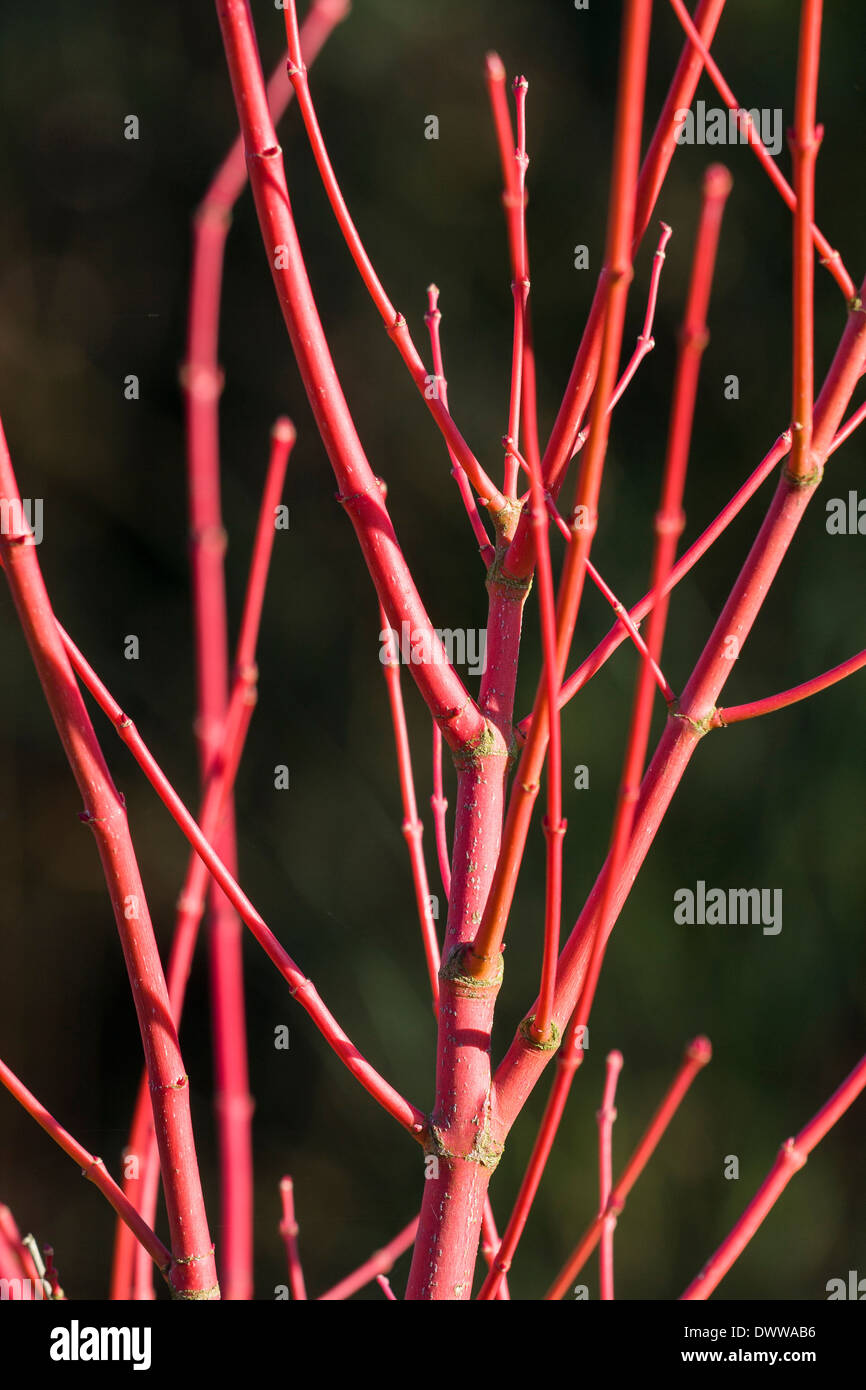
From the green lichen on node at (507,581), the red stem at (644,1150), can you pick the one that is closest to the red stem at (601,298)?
the green lichen on node at (507,581)

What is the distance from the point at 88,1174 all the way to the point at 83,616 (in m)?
0.64

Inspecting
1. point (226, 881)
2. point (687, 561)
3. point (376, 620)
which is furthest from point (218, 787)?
point (376, 620)

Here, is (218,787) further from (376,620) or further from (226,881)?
(376,620)

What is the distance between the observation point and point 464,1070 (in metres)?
0.23

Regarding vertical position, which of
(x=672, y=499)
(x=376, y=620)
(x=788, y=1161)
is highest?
(x=376, y=620)

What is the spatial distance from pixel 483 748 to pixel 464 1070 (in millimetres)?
70

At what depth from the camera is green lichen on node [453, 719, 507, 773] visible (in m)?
0.23

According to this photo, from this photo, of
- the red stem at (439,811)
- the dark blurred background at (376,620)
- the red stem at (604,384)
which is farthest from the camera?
the dark blurred background at (376,620)

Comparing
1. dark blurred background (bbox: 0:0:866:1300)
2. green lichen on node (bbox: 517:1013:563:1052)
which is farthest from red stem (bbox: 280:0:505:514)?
dark blurred background (bbox: 0:0:866:1300)

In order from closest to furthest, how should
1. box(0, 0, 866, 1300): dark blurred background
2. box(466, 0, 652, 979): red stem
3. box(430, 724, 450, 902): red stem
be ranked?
1. box(466, 0, 652, 979): red stem
2. box(430, 724, 450, 902): red stem
3. box(0, 0, 866, 1300): dark blurred background

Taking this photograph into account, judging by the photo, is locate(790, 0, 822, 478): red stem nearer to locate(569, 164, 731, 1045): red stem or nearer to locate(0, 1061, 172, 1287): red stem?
locate(569, 164, 731, 1045): red stem

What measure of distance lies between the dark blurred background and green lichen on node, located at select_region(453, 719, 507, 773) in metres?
0.55

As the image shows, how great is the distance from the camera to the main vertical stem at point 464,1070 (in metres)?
0.23

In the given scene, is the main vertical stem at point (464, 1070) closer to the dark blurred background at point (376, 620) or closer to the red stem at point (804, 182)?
the red stem at point (804, 182)
